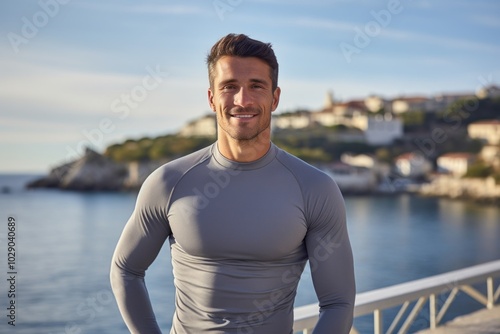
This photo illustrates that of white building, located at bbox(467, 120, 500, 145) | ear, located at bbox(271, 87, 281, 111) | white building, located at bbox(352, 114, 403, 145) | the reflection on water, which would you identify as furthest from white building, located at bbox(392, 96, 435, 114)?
ear, located at bbox(271, 87, 281, 111)

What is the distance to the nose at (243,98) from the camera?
109 centimetres

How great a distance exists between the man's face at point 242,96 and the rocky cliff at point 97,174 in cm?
5611

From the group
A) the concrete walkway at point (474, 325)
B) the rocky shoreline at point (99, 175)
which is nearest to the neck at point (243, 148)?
the concrete walkway at point (474, 325)

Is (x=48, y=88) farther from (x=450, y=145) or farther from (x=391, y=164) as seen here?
(x=450, y=145)

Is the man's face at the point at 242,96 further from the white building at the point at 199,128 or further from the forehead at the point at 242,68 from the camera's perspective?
the white building at the point at 199,128

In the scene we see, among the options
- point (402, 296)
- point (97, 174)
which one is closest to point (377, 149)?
point (97, 174)

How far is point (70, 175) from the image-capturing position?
191ft

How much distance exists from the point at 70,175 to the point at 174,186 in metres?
59.3

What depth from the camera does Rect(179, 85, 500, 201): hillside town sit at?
50.6m

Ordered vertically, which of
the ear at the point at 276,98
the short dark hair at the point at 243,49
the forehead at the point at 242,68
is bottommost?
the ear at the point at 276,98

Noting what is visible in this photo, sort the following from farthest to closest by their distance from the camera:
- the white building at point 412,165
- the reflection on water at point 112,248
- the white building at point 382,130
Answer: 1. the white building at point 382,130
2. the white building at point 412,165
3. the reflection on water at point 112,248

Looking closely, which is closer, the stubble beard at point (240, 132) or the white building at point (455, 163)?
the stubble beard at point (240, 132)

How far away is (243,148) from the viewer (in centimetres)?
111

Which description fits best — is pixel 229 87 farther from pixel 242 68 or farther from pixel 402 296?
pixel 402 296
